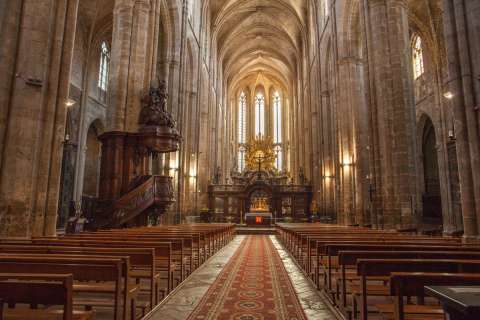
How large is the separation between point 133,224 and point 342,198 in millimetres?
10951

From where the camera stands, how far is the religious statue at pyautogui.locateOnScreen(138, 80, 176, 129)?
40.4 feet

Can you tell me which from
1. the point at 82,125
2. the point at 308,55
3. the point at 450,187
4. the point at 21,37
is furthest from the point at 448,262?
the point at 308,55

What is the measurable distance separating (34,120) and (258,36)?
3417 cm

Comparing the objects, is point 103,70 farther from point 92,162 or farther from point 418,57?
point 418,57

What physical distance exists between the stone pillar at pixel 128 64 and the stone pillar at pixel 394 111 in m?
8.58

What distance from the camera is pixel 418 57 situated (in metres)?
22.8

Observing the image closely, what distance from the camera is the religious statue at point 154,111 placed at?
12.3 m

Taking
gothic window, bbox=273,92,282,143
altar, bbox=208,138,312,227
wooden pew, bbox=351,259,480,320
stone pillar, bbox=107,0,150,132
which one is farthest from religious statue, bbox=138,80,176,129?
gothic window, bbox=273,92,282,143

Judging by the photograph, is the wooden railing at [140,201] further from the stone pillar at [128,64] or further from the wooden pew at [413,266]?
the wooden pew at [413,266]

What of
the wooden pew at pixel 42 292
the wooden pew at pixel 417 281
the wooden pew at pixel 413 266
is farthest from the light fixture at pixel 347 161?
the wooden pew at pixel 42 292

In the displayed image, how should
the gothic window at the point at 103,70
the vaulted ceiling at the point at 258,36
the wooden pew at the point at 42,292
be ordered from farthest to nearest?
the vaulted ceiling at the point at 258,36 < the gothic window at the point at 103,70 < the wooden pew at the point at 42,292

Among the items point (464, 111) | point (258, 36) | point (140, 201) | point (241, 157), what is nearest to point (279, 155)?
point (241, 157)

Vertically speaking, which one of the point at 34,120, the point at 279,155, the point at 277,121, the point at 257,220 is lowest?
the point at 257,220

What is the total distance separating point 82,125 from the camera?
70.2ft
